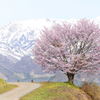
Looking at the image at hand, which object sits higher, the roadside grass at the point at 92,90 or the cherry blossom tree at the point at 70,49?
the cherry blossom tree at the point at 70,49

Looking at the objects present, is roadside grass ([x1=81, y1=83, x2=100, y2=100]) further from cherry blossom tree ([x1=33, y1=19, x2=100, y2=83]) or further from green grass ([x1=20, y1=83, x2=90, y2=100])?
cherry blossom tree ([x1=33, y1=19, x2=100, y2=83])

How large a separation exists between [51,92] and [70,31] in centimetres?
2022

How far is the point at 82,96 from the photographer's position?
167 ft

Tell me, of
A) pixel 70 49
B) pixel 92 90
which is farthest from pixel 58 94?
pixel 70 49

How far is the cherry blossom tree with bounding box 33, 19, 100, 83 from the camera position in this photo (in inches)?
2490

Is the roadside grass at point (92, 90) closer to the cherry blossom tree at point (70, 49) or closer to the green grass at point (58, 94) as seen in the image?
the green grass at point (58, 94)

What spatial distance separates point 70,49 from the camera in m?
65.1

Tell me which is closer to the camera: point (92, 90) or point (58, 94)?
point (58, 94)

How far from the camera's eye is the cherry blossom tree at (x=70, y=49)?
63250 mm

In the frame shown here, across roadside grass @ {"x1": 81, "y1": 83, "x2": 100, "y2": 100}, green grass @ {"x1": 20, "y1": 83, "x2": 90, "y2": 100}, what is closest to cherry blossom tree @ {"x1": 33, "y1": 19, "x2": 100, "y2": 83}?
roadside grass @ {"x1": 81, "y1": 83, "x2": 100, "y2": 100}

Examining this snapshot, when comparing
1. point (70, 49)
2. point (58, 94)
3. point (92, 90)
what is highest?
point (70, 49)

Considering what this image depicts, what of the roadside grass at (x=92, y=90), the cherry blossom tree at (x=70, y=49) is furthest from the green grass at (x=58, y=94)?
the cherry blossom tree at (x=70, y=49)

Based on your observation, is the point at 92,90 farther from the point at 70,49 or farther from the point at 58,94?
the point at 70,49

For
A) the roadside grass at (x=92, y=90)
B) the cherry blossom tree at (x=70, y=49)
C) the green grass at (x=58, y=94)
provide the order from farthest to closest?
1. the cherry blossom tree at (x=70, y=49)
2. the roadside grass at (x=92, y=90)
3. the green grass at (x=58, y=94)
